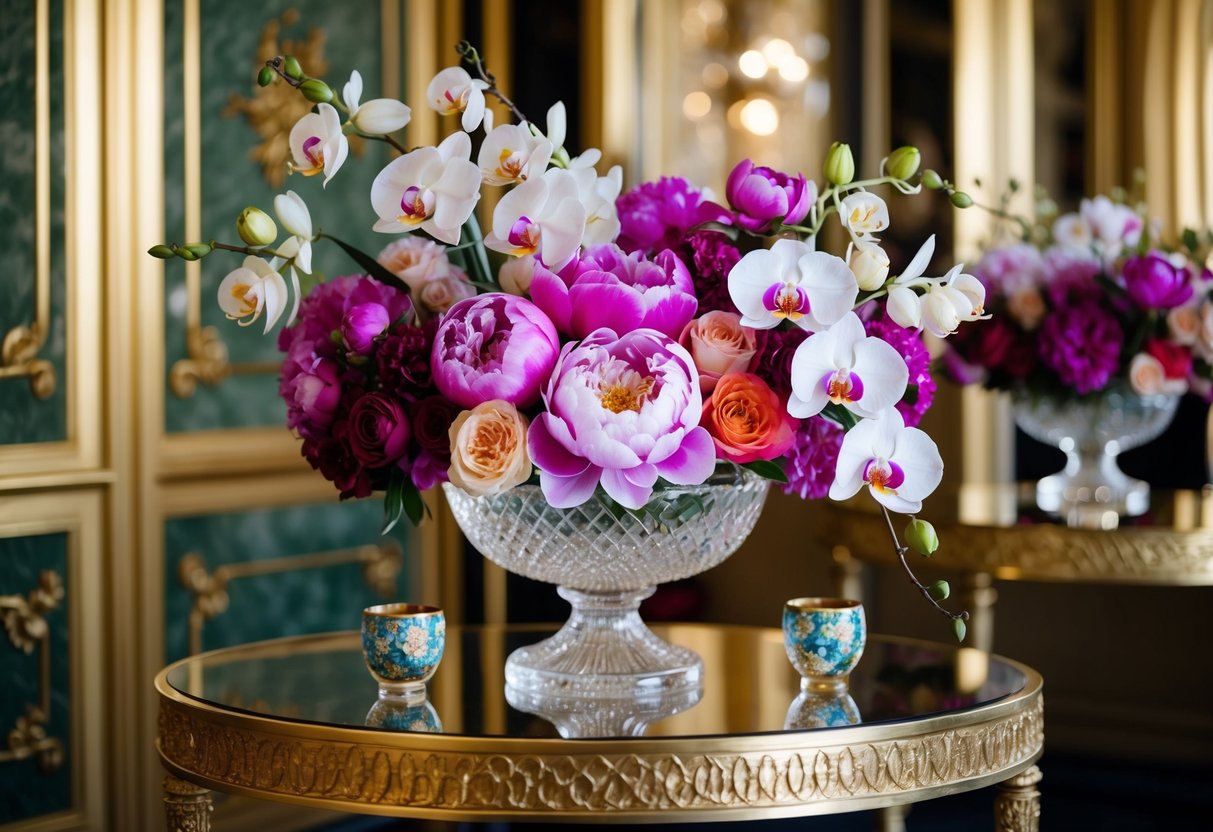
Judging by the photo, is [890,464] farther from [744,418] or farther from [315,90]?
[315,90]

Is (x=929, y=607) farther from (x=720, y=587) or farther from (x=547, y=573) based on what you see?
(x=547, y=573)

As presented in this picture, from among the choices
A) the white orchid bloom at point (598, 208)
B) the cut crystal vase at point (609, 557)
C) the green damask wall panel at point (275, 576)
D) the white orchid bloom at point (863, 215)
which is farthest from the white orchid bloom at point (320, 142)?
the green damask wall panel at point (275, 576)

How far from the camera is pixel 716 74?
374cm

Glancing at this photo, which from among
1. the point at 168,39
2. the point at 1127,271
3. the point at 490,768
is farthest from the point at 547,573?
the point at 168,39

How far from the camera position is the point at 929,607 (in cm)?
351

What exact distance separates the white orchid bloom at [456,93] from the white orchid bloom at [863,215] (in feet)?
1.15

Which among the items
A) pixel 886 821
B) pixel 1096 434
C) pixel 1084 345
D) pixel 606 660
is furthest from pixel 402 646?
pixel 1096 434

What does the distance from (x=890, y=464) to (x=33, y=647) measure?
73.6 inches

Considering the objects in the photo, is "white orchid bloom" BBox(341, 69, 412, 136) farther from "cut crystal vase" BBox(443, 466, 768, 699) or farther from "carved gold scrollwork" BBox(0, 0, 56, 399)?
"carved gold scrollwork" BBox(0, 0, 56, 399)

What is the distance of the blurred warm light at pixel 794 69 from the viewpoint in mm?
3619

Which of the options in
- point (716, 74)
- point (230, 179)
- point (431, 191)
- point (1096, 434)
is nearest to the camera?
point (431, 191)

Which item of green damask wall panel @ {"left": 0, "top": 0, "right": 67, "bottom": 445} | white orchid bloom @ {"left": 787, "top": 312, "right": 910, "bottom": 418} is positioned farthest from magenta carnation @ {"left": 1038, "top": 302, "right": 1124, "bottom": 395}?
green damask wall panel @ {"left": 0, "top": 0, "right": 67, "bottom": 445}

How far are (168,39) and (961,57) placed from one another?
1747 mm

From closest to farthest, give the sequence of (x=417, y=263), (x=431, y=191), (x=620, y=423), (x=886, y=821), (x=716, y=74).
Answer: (x=620, y=423)
(x=431, y=191)
(x=417, y=263)
(x=886, y=821)
(x=716, y=74)
